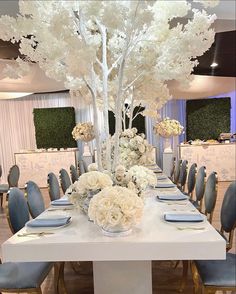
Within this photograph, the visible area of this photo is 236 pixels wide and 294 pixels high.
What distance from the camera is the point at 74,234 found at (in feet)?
5.62

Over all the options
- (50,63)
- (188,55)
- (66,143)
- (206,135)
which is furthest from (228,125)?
(50,63)

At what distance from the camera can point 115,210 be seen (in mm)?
1575

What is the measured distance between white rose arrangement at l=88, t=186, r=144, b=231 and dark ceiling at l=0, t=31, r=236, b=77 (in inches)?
155

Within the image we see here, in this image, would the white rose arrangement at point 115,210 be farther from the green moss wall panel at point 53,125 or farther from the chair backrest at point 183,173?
the green moss wall panel at point 53,125

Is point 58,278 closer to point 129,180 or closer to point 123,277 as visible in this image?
point 123,277

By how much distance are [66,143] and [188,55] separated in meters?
7.32

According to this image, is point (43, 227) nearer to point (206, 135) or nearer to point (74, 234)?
point (74, 234)

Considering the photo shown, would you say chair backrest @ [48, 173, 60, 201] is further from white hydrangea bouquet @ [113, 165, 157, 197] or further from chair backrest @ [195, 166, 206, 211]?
chair backrest @ [195, 166, 206, 211]

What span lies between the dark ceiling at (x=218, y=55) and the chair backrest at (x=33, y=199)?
292 centimetres

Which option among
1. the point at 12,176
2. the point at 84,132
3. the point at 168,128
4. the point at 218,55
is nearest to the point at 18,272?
the point at 12,176

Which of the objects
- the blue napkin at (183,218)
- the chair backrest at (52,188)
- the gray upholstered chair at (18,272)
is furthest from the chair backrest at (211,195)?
the chair backrest at (52,188)

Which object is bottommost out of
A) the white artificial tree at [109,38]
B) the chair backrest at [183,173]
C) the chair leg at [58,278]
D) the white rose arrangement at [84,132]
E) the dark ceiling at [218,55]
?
the chair leg at [58,278]

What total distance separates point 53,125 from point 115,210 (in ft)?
25.7

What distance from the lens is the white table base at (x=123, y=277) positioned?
1.91 meters
